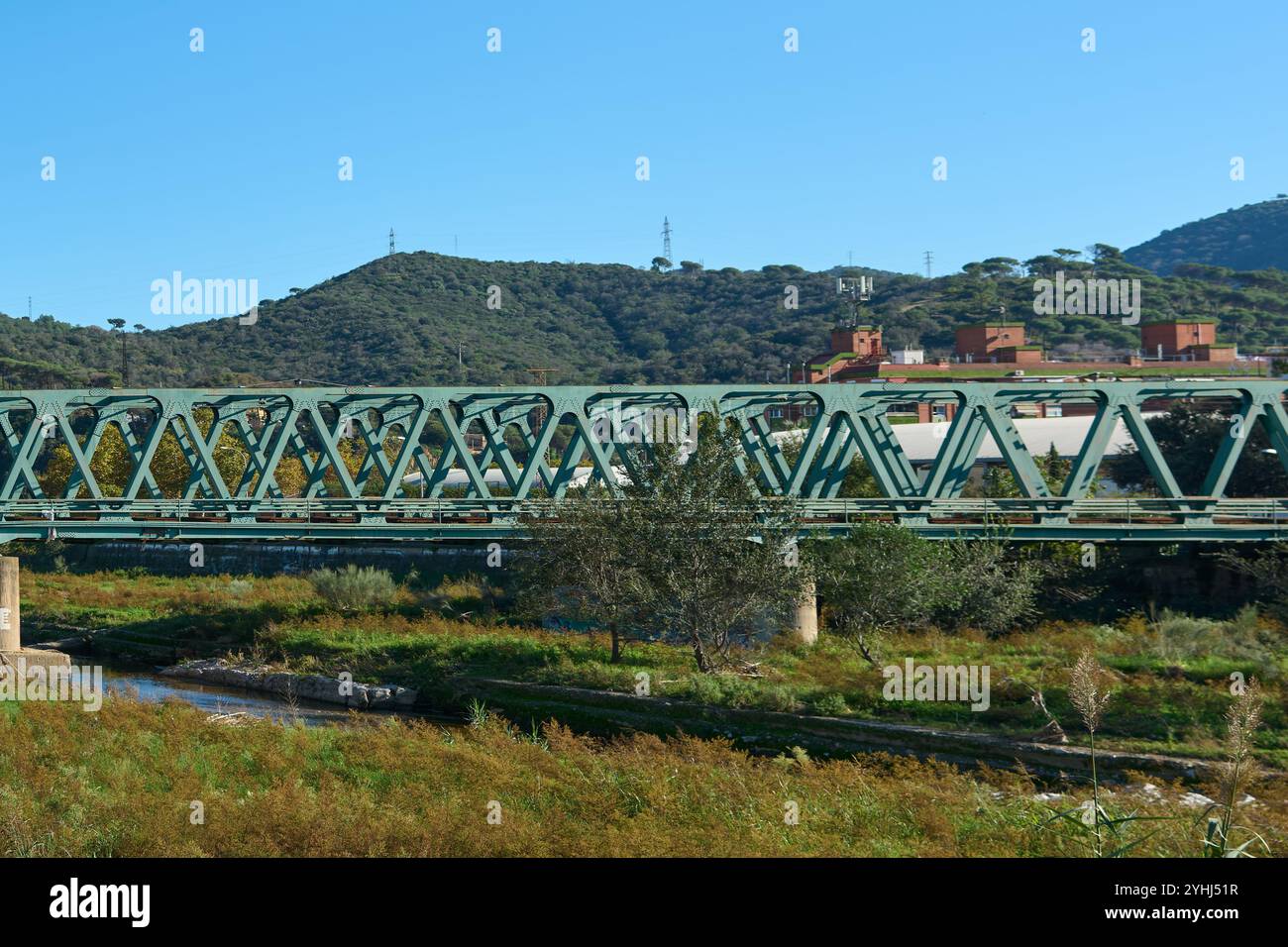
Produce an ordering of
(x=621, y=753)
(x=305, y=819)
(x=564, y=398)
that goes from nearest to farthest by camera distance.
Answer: (x=305, y=819)
(x=621, y=753)
(x=564, y=398)

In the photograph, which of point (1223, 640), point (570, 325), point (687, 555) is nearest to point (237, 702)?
point (687, 555)

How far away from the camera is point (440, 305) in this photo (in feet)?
535

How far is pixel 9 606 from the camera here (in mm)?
35688

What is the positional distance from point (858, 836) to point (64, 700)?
18.7 meters

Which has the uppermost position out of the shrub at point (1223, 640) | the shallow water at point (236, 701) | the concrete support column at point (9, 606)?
the concrete support column at point (9, 606)

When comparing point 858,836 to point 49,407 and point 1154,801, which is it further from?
point 49,407

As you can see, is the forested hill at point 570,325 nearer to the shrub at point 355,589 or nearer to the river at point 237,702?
the shrub at point 355,589

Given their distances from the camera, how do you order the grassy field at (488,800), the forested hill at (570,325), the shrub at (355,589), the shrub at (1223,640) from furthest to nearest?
the forested hill at (570,325)
the shrub at (355,589)
the shrub at (1223,640)
the grassy field at (488,800)

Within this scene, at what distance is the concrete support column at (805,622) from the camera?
108 feet

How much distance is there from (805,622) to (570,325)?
12941 centimetres

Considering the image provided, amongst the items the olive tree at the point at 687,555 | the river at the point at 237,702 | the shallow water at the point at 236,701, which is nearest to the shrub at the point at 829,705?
the olive tree at the point at 687,555

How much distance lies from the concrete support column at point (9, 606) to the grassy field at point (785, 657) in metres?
5.74

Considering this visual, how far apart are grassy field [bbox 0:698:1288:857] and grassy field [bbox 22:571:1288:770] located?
2.81 meters
